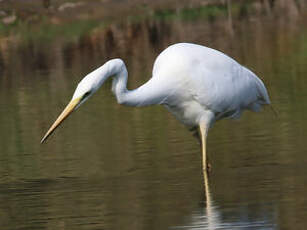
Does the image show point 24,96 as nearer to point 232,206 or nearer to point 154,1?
point 232,206

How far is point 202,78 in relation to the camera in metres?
10.5

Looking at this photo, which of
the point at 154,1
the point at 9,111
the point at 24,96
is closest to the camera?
the point at 9,111

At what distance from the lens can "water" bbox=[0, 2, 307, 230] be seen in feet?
28.7

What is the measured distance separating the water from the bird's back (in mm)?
581

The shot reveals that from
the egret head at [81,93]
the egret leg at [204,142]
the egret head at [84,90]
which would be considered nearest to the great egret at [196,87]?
the egret leg at [204,142]

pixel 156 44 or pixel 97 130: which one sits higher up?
pixel 156 44

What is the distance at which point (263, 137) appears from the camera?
12.1m

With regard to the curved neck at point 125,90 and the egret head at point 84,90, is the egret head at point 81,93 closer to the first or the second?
the egret head at point 84,90

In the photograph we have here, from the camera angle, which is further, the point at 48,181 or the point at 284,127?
the point at 284,127

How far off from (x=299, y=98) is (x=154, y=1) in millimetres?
23480

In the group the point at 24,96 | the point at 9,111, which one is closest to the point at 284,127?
the point at 9,111

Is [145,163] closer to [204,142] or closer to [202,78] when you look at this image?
[204,142]

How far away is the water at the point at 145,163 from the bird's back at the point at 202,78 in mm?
581

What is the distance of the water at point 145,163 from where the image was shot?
8.75m
